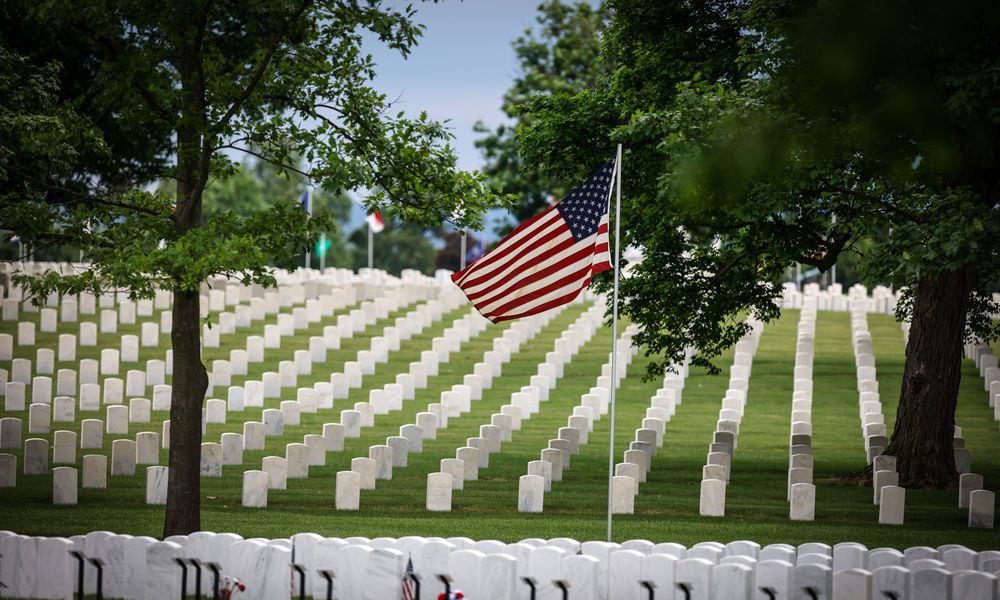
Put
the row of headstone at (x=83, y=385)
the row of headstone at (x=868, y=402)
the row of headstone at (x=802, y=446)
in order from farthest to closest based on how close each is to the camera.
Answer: the row of headstone at (x=83, y=385) < the row of headstone at (x=868, y=402) < the row of headstone at (x=802, y=446)

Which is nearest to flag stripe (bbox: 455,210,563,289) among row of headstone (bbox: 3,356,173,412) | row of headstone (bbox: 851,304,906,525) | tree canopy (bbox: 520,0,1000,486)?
tree canopy (bbox: 520,0,1000,486)

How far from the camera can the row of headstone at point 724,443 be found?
634 inches

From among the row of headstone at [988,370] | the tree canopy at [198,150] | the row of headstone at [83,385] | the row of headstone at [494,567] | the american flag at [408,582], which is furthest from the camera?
the row of headstone at [988,370]

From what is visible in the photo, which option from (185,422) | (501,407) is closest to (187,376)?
(185,422)

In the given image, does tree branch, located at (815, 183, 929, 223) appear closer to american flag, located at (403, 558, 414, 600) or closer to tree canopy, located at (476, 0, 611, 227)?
american flag, located at (403, 558, 414, 600)

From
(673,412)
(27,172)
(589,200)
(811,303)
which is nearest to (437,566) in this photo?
(589,200)

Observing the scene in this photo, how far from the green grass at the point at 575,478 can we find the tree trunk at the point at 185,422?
35.4 inches

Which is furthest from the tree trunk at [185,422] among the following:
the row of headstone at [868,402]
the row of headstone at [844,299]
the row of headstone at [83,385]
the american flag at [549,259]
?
the row of headstone at [844,299]

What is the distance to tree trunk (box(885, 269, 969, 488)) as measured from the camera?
18688 millimetres

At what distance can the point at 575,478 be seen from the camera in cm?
1916

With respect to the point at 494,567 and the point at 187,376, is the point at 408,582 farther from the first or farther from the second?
the point at 187,376

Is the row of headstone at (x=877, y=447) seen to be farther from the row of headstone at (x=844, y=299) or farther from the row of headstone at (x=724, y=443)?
the row of headstone at (x=844, y=299)

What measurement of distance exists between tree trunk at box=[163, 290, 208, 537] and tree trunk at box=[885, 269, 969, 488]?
10.6 meters

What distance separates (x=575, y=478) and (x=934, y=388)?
5441 millimetres
